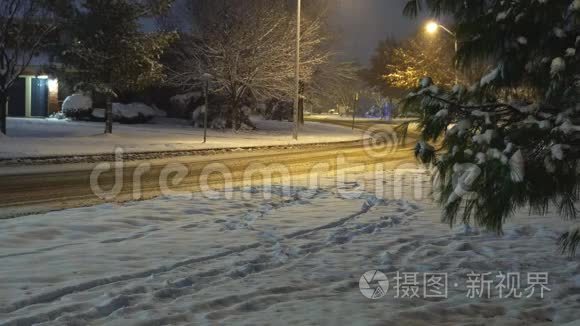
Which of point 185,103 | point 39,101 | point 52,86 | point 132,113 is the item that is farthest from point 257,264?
point 39,101

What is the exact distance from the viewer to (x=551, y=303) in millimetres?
5188

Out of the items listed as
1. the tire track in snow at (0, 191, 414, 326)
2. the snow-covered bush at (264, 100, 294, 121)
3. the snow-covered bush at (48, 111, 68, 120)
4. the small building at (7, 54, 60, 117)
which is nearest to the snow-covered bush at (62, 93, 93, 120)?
the snow-covered bush at (48, 111, 68, 120)

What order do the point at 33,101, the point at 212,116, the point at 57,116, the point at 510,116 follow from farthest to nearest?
the point at 33,101
the point at 57,116
the point at 212,116
the point at 510,116

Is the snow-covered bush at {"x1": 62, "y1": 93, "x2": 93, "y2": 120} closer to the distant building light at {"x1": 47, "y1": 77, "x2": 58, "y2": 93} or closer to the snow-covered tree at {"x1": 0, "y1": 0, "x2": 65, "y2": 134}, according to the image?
the distant building light at {"x1": 47, "y1": 77, "x2": 58, "y2": 93}

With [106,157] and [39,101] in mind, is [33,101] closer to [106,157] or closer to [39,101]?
[39,101]

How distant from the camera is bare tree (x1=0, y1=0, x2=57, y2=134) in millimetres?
23781

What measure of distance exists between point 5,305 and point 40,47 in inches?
888

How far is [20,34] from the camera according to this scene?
2411cm

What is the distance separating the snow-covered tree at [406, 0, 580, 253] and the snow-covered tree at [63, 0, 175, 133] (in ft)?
73.1

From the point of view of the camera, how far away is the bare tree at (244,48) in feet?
112

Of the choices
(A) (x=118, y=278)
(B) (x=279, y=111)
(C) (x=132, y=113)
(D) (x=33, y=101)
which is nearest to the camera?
(A) (x=118, y=278)

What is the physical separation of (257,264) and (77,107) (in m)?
32.9

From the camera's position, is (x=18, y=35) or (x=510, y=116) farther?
(x=18, y=35)

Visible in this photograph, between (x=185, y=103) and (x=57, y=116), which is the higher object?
(x=185, y=103)
